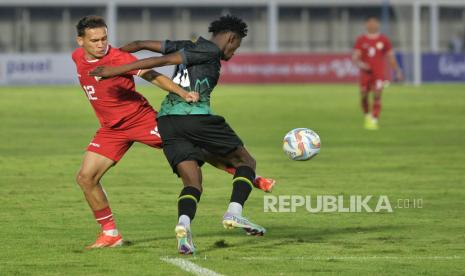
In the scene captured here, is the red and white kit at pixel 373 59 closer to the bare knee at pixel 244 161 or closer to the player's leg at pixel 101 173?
the bare knee at pixel 244 161

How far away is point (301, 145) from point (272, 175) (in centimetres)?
680

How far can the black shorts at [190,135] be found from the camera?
34.3ft

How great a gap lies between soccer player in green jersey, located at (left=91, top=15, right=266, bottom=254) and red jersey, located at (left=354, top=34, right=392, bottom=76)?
20.1 meters

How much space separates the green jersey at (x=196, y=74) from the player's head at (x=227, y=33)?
115 millimetres

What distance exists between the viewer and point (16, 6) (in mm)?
73625

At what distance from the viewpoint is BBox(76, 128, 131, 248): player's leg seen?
10922 mm

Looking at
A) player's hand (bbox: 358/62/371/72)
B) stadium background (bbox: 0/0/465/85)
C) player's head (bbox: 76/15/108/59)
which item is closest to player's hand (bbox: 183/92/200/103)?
player's head (bbox: 76/15/108/59)

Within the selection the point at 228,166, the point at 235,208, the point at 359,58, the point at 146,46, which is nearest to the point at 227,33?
the point at 146,46

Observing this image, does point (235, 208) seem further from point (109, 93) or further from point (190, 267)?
point (109, 93)

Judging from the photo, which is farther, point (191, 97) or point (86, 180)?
point (86, 180)

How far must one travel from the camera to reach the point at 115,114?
11.0 meters

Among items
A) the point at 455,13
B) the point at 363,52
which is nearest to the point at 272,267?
the point at 363,52

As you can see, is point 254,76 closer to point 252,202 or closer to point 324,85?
point 324,85

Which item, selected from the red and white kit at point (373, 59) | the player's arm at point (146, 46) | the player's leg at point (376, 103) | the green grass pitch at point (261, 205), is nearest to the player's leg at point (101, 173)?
the green grass pitch at point (261, 205)
